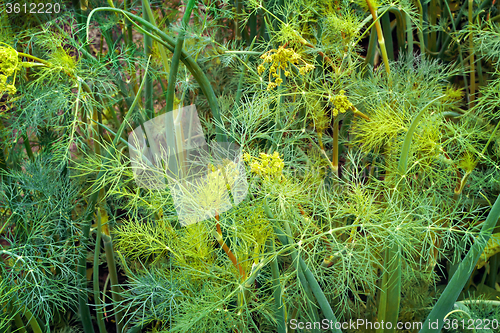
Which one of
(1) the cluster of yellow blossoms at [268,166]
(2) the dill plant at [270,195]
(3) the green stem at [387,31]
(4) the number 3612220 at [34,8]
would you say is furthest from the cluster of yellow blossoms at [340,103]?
(4) the number 3612220 at [34,8]

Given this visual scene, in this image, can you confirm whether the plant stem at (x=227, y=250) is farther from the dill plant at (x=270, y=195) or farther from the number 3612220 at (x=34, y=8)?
the number 3612220 at (x=34, y=8)

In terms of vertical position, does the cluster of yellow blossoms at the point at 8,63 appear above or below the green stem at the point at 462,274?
above

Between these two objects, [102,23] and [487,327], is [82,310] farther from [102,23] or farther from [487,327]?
[487,327]

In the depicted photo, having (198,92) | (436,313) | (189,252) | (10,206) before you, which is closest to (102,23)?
(198,92)

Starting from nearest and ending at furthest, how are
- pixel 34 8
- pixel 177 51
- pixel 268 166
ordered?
pixel 268 166 < pixel 177 51 < pixel 34 8

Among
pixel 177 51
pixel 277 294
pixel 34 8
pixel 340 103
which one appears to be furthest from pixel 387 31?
pixel 34 8

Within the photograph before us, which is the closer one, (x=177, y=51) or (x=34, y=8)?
(x=177, y=51)

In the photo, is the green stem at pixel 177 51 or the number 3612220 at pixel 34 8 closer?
the green stem at pixel 177 51

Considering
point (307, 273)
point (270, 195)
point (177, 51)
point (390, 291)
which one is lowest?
point (390, 291)

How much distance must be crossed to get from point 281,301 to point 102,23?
24.5 inches

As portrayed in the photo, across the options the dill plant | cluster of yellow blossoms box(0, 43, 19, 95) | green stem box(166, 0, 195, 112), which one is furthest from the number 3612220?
green stem box(166, 0, 195, 112)

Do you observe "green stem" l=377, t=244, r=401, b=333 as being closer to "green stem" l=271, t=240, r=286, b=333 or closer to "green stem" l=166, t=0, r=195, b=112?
"green stem" l=271, t=240, r=286, b=333

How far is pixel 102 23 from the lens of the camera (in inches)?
30.6

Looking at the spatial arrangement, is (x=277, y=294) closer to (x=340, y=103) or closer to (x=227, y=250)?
(x=227, y=250)
